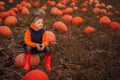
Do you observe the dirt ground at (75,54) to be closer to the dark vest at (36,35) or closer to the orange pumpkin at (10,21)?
the orange pumpkin at (10,21)

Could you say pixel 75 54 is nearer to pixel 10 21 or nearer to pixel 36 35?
pixel 36 35

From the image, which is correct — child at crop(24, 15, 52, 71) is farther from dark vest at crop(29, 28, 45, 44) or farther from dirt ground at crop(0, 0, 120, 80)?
dirt ground at crop(0, 0, 120, 80)

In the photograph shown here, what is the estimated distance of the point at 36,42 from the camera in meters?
4.83

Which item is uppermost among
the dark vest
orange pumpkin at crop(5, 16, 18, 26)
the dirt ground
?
orange pumpkin at crop(5, 16, 18, 26)

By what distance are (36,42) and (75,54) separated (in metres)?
1.18

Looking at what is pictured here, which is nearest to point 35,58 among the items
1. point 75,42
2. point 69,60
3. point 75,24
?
point 69,60

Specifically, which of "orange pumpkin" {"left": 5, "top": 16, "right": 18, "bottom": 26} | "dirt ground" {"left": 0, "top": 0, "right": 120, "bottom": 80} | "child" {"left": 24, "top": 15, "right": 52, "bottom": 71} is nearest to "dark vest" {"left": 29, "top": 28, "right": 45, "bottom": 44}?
"child" {"left": 24, "top": 15, "right": 52, "bottom": 71}

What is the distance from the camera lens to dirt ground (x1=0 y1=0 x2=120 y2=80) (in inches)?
179

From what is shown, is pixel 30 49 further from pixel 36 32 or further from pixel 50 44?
pixel 50 44

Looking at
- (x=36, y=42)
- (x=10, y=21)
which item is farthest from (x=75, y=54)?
(x=10, y=21)

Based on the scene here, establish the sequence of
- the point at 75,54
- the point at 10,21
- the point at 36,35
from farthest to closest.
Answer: the point at 10,21, the point at 75,54, the point at 36,35

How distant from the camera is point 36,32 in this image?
187 inches

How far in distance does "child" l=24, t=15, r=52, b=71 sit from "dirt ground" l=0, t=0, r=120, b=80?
237 mm

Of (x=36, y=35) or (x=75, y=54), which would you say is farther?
(x=75, y=54)
